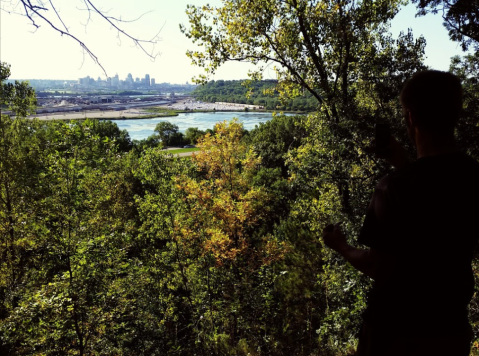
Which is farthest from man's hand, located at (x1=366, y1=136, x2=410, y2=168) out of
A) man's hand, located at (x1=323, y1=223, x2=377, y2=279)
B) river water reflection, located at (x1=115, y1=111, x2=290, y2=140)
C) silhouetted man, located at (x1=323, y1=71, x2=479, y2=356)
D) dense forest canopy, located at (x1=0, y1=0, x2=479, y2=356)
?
river water reflection, located at (x1=115, y1=111, x2=290, y2=140)

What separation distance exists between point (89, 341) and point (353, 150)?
8824mm

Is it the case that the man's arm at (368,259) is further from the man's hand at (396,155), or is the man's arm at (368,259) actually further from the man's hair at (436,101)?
the man's hair at (436,101)

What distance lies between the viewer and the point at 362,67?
23.4 ft

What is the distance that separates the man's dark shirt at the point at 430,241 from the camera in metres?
1.24

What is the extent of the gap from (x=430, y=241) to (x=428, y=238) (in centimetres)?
2

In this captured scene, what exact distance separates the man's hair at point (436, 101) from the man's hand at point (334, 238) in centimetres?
69

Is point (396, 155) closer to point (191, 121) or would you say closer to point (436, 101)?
point (436, 101)

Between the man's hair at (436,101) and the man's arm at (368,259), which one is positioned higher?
the man's hair at (436,101)

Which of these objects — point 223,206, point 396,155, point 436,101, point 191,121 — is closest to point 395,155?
point 396,155

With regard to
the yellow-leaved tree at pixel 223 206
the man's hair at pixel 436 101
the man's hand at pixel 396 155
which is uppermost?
the man's hair at pixel 436 101

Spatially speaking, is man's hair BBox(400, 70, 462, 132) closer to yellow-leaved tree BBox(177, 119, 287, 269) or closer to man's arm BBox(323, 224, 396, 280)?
man's arm BBox(323, 224, 396, 280)

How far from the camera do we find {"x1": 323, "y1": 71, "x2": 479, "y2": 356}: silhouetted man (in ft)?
4.08

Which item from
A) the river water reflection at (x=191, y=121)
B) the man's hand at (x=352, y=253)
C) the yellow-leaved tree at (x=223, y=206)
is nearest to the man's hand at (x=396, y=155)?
the man's hand at (x=352, y=253)

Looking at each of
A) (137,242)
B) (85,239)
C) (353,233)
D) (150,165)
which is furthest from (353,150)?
(137,242)
